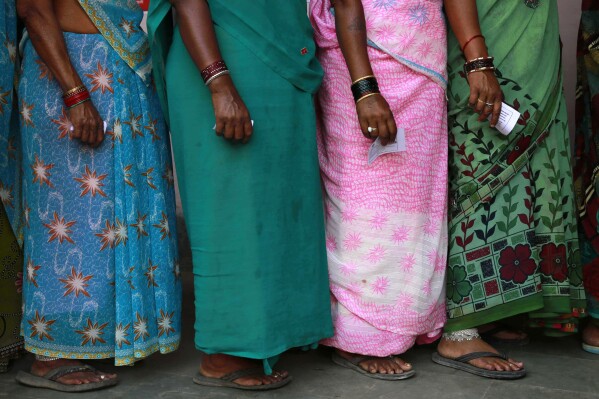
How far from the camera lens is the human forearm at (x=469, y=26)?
126 inches

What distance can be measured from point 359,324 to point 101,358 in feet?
3.28

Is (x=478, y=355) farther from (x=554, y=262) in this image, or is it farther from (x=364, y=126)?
(x=364, y=126)

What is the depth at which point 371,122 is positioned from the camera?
3.08 m

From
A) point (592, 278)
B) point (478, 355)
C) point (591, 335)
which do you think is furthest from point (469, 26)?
point (591, 335)

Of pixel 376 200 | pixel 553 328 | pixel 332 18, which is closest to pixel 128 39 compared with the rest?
pixel 332 18

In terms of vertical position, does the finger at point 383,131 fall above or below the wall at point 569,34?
below

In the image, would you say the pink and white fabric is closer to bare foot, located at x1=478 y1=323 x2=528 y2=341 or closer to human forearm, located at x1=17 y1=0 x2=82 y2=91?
bare foot, located at x1=478 y1=323 x2=528 y2=341

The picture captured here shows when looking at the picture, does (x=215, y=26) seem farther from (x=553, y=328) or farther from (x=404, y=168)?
(x=553, y=328)

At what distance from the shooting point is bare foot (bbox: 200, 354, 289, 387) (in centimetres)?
317

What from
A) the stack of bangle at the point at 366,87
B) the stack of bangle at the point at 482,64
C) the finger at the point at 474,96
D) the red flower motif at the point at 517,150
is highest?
the stack of bangle at the point at 482,64

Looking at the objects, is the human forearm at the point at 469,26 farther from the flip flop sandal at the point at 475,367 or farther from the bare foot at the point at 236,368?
the bare foot at the point at 236,368

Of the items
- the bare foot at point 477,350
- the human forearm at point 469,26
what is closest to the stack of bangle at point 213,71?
the human forearm at point 469,26

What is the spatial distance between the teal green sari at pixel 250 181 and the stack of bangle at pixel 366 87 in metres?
0.18

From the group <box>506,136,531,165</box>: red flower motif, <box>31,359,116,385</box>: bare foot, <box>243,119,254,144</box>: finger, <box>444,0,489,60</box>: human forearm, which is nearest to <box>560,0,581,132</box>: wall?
<box>506,136,531,165</box>: red flower motif
